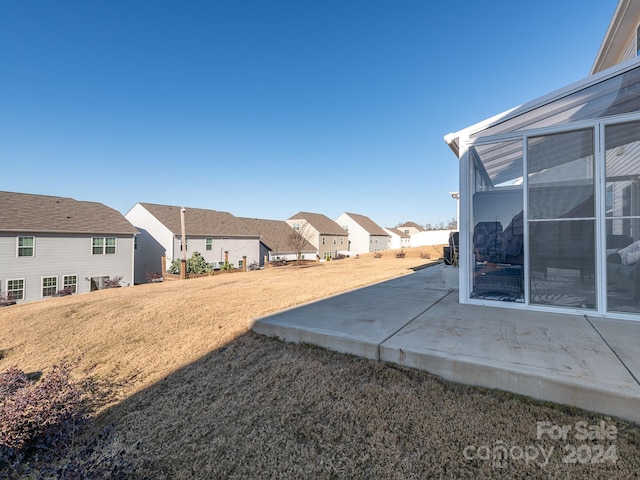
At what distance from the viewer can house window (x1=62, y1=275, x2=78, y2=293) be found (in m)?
14.9

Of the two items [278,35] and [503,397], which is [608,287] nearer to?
[503,397]

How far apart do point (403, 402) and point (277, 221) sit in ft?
98.3

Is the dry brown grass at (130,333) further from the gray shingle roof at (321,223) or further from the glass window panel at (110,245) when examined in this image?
the gray shingle roof at (321,223)

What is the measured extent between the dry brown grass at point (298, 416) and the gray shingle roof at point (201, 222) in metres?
18.2

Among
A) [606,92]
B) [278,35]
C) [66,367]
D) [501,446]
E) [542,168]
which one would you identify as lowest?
[66,367]

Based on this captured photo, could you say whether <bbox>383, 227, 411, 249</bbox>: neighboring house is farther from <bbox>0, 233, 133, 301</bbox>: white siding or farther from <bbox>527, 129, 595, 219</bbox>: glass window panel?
<bbox>527, 129, 595, 219</bbox>: glass window panel

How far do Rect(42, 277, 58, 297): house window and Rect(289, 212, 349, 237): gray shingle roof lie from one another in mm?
23046

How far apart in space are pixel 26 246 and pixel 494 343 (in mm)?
19917

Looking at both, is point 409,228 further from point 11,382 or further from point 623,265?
point 11,382

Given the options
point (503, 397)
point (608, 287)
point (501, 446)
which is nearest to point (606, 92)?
point (608, 287)

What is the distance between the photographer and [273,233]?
28672 millimetres

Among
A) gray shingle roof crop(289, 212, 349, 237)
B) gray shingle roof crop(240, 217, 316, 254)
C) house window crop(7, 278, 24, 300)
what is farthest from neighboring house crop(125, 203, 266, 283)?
gray shingle roof crop(289, 212, 349, 237)

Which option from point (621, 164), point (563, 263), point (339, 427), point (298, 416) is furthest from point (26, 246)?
point (621, 164)

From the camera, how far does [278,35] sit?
9.20 metres
